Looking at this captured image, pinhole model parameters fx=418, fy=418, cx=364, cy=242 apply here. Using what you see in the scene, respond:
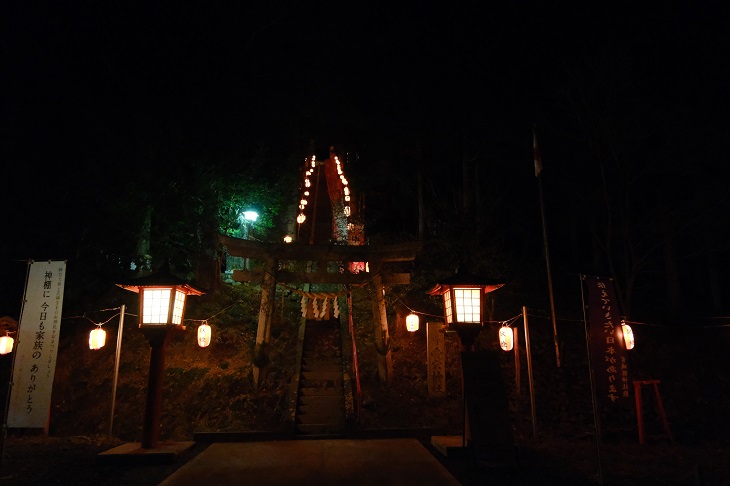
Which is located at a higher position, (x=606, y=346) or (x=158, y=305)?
(x=158, y=305)

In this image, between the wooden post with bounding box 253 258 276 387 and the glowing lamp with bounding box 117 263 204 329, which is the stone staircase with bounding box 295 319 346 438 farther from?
the glowing lamp with bounding box 117 263 204 329

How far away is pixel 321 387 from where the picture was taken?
40.5 feet

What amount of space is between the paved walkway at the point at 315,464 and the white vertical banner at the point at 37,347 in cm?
355

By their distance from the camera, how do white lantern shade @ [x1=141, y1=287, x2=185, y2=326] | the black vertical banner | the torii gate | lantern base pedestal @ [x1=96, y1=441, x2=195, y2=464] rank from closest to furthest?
1. the black vertical banner
2. lantern base pedestal @ [x1=96, y1=441, x2=195, y2=464]
3. white lantern shade @ [x1=141, y1=287, x2=185, y2=326]
4. the torii gate

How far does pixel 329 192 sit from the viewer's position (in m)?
28.6

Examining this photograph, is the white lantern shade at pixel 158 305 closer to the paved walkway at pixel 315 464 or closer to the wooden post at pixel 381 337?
the paved walkway at pixel 315 464

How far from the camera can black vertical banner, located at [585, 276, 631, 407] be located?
774cm

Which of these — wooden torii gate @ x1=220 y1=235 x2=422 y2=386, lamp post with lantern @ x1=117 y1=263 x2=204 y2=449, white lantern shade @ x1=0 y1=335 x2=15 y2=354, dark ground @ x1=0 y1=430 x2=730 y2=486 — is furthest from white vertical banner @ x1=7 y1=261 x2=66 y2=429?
wooden torii gate @ x1=220 y1=235 x2=422 y2=386

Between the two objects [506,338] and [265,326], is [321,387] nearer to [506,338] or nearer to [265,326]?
[265,326]

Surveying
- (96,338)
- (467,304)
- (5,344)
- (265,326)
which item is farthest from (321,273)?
(5,344)

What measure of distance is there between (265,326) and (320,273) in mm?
2459

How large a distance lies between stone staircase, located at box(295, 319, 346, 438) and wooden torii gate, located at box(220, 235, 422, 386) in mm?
1457

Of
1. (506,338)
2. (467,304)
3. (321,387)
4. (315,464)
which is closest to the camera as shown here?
(315,464)

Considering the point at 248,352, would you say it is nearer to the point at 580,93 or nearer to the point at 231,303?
the point at 231,303
